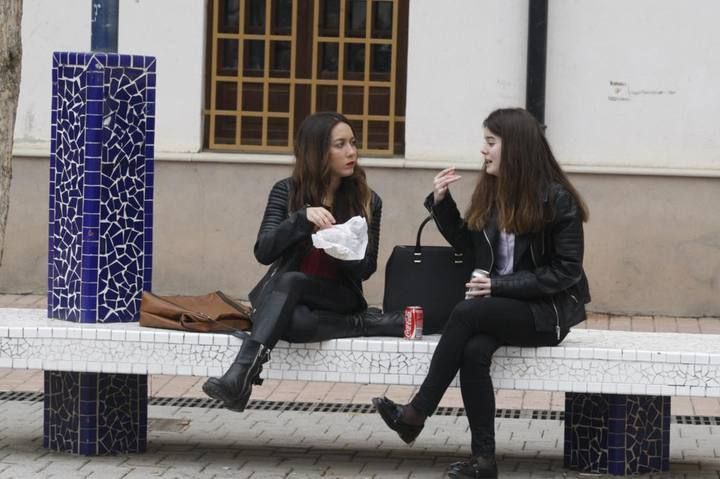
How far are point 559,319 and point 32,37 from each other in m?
6.51

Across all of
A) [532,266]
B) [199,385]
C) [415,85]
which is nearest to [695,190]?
[415,85]

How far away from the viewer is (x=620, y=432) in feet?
21.2

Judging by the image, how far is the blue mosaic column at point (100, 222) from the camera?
6781 mm

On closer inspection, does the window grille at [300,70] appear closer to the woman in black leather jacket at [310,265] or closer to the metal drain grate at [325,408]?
the metal drain grate at [325,408]

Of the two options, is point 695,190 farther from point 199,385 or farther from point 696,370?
point 696,370

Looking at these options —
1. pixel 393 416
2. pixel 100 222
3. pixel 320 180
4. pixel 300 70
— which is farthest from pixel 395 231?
pixel 393 416

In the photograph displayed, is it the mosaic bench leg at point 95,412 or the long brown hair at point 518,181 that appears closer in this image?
the long brown hair at point 518,181

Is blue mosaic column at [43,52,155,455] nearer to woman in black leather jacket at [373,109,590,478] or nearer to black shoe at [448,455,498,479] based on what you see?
woman in black leather jacket at [373,109,590,478]

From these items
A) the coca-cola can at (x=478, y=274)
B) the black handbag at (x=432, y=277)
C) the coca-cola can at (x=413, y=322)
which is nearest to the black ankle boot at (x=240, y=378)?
the coca-cola can at (x=413, y=322)

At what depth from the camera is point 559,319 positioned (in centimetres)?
635

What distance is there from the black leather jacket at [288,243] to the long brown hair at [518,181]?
448 millimetres

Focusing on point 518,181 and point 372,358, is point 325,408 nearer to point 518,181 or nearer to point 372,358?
point 372,358

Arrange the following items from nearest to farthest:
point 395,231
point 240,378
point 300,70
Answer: point 240,378
point 395,231
point 300,70

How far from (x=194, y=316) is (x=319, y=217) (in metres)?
0.64
